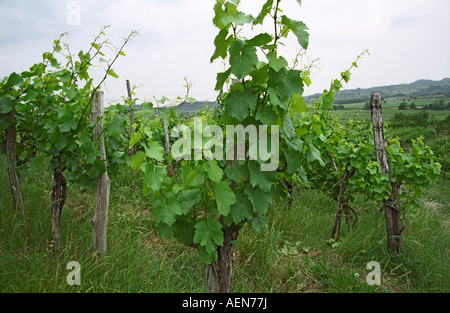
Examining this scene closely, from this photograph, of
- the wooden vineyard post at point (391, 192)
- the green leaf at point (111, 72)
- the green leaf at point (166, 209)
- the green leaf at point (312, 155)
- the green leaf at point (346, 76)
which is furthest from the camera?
the wooden vineyard post at point (391, 192)

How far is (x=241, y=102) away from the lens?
4.99 ft

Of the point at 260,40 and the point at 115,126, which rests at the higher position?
the point at 260,40

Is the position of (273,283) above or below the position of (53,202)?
below

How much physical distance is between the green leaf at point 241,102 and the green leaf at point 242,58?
131 mm

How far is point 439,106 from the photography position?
34.4 metres

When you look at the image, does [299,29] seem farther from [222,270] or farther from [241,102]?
[222,270]

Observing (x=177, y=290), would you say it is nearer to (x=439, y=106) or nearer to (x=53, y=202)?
(x=53, y=202)

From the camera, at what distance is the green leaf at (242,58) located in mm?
1434

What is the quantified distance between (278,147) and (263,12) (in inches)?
27.9

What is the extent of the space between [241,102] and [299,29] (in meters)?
0.47

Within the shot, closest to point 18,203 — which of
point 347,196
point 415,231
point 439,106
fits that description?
point 347,196

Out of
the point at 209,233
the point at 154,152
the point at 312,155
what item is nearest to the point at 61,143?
the point at 154,152

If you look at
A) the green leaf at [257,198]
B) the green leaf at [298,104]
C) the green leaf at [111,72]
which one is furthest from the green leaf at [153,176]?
the green leaf at [111,72]

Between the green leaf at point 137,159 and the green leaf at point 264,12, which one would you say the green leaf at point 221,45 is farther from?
the green leaf at point 137,159
